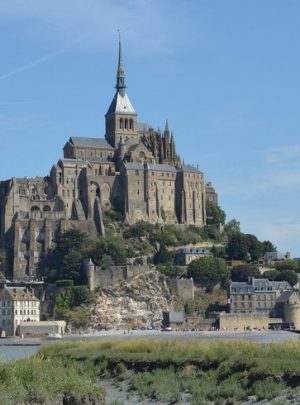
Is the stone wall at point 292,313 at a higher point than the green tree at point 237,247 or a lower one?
lower

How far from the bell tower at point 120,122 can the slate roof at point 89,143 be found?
1.16 m

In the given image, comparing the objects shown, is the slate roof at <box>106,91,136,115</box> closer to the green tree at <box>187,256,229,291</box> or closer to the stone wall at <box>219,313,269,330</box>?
the green tree at <box>187,256,229,291</box>

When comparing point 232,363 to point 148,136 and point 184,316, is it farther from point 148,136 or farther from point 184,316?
point 148,136

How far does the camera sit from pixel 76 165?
341ft

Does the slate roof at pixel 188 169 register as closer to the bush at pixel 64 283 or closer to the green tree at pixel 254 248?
the green tree at pixel 254 248

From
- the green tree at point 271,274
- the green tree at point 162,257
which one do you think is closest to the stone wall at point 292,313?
the green tree at point 271,274

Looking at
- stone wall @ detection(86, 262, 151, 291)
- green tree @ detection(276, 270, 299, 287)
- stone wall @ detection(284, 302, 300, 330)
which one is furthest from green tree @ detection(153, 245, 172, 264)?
stone wall @ detection(284, 302, 300, 330)

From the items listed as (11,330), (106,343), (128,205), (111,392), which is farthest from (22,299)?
(111,392)

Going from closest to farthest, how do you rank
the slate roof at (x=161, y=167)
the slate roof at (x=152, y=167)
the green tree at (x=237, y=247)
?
the green tree at (x=237, y=247), the slate roof at (x=152, y=167), the slate roof at (x=161, y=167)

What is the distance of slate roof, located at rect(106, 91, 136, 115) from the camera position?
373 ft

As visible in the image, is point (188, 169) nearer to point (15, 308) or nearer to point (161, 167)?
point (161, 167)

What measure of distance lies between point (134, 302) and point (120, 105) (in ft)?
104

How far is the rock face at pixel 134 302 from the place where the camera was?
89562 millimetres

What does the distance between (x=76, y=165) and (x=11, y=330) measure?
74.2 feet
